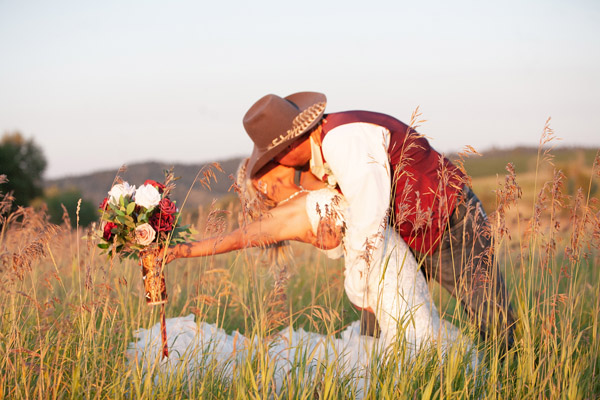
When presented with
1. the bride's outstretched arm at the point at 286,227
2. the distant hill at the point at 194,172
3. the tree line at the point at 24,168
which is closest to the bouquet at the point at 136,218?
the bride's outstretched arm at the point at 286,227

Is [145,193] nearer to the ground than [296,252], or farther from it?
farther from it

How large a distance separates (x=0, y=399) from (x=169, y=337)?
143 cm

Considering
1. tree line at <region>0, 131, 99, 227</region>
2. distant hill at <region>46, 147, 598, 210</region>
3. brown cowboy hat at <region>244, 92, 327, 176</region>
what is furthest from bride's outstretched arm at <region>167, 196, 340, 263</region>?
tree line at <region>0, 131, 99, 227</region>

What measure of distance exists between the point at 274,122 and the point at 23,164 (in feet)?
112

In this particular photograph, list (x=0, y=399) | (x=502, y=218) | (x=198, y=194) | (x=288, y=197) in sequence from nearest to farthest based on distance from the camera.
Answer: (x=0, y=399) → (x=502, y=218) → (x=288, y=197) → (x=198, y=194)

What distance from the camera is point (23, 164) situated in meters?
33.0

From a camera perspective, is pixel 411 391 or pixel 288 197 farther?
pixel 288 197

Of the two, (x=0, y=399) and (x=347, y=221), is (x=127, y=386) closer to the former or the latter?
(x=0, y=399)

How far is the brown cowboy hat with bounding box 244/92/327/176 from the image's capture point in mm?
3609

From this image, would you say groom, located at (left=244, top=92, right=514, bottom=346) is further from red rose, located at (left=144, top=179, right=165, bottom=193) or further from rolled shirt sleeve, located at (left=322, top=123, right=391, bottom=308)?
red rose, located at (left=144, top=179, right=165, bottom=193)

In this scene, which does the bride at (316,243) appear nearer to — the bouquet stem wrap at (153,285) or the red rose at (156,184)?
the bouquet stem wrap at (153,285)

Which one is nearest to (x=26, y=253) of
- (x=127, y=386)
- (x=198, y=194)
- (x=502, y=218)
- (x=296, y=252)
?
(x=127, y=386)

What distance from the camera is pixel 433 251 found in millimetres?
3607

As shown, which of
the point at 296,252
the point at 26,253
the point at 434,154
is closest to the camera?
the point at 26,253
